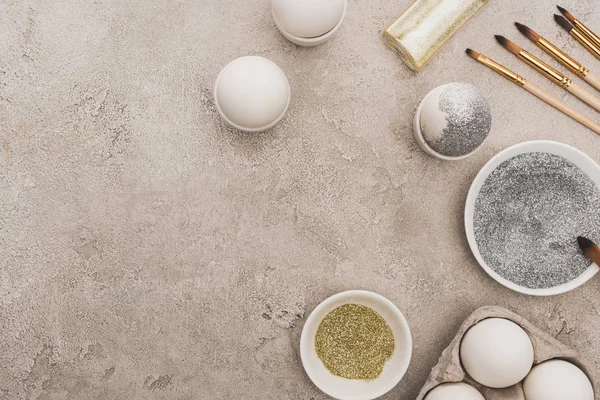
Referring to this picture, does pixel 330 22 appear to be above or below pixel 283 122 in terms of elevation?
above

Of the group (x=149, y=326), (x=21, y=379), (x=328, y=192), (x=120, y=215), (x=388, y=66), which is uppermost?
(x=388, y=66)

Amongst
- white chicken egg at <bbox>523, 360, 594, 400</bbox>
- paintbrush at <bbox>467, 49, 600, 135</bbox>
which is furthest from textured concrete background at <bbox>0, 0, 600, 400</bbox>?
white chicken egg at <bbox>523, 360, 594, 400</bbox>

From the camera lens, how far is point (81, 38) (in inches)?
35.1

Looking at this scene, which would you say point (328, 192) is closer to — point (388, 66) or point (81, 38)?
point (388, 66)

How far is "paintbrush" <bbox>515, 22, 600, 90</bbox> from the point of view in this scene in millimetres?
875

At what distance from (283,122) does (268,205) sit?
14 cm

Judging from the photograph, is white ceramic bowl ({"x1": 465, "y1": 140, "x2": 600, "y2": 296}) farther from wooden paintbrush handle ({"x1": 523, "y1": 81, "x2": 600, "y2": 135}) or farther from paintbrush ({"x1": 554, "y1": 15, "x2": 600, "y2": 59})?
paintbrush ({"x1": 554, "y1": 15, "x2": 600, "y2": 59})

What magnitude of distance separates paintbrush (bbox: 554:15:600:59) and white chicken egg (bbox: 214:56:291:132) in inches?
18.1

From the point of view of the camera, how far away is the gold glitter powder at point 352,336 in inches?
34.4

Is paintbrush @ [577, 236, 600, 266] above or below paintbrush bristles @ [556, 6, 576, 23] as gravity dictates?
below

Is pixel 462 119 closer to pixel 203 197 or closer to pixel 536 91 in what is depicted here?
pixel 536 91

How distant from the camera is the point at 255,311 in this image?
0.89 metres

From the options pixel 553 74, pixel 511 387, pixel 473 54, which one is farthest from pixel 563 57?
Result: pixel 511 387

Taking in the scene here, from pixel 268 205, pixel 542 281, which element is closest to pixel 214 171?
pixel 268 205
